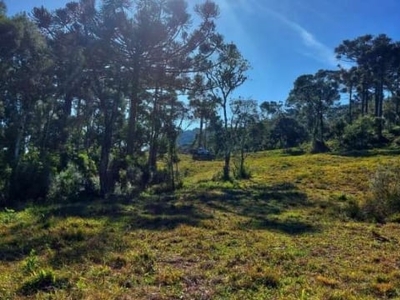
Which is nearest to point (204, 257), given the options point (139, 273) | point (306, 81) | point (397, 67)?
point (139, 273)

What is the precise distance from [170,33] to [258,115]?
15385mm

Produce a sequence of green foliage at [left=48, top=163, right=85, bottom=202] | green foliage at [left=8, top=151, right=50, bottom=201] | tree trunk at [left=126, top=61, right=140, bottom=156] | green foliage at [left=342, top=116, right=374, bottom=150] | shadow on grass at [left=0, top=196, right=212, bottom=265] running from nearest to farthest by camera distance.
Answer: shadow on grass at [left=0, top=196, right=212, bottom=265], green foliage at [left=8, top=151, right=50, bottom=201], green foliage at [left=48, top=163, right=85, bottom=202], tree trunk at [left=126, top=61, right=140, bottom=156], green foliage at [left=342, top=116, right=374, bottom=150]

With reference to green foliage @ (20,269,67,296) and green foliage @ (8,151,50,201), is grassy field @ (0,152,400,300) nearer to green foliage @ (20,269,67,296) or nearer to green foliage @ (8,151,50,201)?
green foliage @ (20,269,67,296)

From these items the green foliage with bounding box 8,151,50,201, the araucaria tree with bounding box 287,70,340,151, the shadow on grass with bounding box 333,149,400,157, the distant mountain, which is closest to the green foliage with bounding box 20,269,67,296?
the green foliage with bounding box 8,151,50,201

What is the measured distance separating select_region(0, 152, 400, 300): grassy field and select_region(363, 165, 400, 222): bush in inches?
24.1

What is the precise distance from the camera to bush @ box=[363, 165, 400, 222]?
13.7 meters

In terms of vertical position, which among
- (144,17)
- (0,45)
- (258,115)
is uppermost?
(144,17)

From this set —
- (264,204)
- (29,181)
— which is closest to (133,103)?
Answer: (29,181)

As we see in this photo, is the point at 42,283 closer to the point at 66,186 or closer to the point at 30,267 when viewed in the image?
the point at 30,267

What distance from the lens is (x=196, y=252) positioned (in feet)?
28.4

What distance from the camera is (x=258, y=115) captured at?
1375 inches

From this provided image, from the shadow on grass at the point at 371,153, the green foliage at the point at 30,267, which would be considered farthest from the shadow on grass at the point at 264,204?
the shadow on grass at the point at 371,153

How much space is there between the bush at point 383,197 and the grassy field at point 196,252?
24.1 inches

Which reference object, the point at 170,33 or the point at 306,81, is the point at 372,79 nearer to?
the point at 306,81
